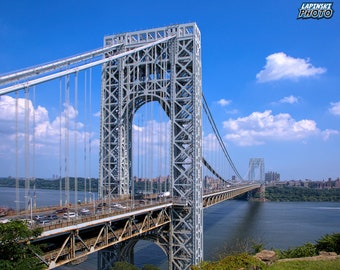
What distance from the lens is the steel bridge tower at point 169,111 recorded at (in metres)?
21.3

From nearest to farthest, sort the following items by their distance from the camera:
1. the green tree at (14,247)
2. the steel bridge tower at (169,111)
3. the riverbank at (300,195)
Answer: the green tree at (14,247) < the steel bridge tower at (169,111) < the riverbank at (300,195)

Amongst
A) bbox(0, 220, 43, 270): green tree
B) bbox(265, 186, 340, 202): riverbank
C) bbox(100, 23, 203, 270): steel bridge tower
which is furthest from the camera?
bbox(265, 186, 340, 202): riverbank

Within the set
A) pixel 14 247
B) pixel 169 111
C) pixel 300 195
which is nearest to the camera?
pixel 14 247

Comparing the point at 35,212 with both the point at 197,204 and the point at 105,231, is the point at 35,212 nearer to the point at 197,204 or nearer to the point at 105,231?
the point at 105,231

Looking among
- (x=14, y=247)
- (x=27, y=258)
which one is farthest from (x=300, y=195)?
(x=14, y=247)

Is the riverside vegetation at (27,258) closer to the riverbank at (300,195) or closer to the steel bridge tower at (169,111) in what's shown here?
the steel bridge tower at (169,111)

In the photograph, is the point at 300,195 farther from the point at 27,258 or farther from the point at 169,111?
the point at 27,258

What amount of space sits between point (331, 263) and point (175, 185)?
11737 millimetres

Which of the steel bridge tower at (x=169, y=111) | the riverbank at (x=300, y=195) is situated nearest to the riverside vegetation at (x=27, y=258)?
the steel bridge tower at (x=169, y=111)

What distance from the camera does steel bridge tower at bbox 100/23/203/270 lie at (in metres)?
21.3

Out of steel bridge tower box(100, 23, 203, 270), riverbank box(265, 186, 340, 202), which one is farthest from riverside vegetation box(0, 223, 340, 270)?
riverbank box(265, 186, 340, 202)

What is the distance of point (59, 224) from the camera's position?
37.2ft

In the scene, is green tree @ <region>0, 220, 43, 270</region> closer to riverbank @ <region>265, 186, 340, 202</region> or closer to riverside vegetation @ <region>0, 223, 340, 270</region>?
riverside vegetation @ <region>0, 223, 340, 270</region>

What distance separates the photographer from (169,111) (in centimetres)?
2361
